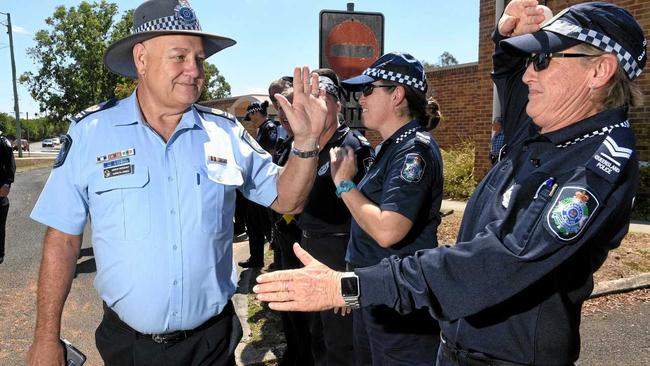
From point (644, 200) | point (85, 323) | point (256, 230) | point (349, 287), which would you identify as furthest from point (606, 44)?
point (644, 200)

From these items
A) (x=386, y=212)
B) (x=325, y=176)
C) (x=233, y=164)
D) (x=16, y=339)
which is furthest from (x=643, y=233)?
(x=16, y=339)

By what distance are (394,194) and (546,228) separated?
1.11m

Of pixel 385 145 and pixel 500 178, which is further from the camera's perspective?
pixel 385 145

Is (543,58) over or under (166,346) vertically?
over

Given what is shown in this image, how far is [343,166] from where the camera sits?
108 inches

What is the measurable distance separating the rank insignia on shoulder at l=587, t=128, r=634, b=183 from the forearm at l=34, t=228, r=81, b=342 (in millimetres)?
2047

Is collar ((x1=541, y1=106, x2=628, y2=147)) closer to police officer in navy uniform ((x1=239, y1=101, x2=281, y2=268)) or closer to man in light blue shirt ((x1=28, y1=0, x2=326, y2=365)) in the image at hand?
man in light blue shirt ((x1=28, y1=0, x2=326, y2=365))

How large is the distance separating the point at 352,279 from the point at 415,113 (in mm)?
1604

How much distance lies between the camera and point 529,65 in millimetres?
1808

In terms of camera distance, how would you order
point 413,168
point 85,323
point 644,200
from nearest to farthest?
point 413,168 → point 85,323 → point 644,200

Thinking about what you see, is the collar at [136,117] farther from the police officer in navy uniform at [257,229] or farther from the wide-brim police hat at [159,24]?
the police officer in navy uniform at [257,229]

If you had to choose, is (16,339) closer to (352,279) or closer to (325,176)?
(325,176)

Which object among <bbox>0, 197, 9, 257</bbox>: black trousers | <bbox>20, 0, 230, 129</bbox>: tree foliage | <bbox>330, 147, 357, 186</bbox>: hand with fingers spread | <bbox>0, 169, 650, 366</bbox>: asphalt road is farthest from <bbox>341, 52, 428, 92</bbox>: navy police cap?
<bbox>20, 0, 230, 129</bbox>: tree foliage

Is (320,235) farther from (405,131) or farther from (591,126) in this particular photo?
(591,126)
